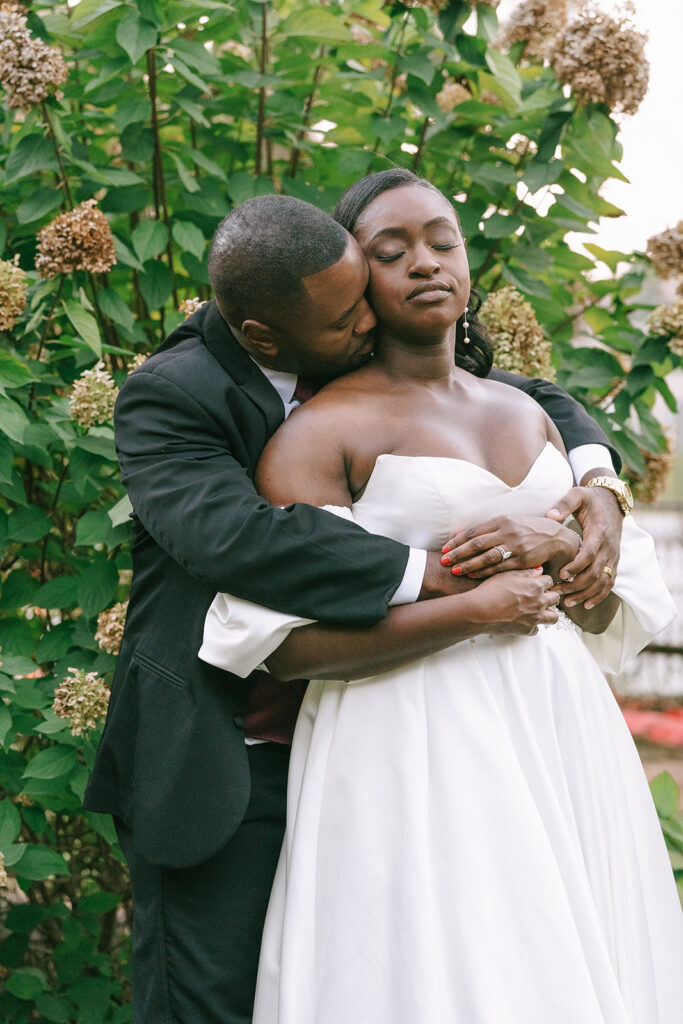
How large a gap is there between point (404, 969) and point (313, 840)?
0.25m

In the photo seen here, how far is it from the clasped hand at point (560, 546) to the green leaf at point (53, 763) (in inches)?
43.9

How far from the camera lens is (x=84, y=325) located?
2227 mm

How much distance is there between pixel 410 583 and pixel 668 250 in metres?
1.56

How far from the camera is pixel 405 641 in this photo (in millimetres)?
1598

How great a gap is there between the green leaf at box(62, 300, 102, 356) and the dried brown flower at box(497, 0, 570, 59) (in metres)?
1.45

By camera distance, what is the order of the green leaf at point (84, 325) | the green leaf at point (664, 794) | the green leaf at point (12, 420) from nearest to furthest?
the green leaf at point (12, 420) < the green leaf at point (84, 325) < the green leaf at point (664, 794)

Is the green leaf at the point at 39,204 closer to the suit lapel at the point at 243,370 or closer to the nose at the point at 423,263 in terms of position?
the suit lapel at the point at 243,370

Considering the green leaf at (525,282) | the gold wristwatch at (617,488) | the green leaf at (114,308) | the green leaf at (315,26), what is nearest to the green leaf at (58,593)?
the green leaf at (114,308)

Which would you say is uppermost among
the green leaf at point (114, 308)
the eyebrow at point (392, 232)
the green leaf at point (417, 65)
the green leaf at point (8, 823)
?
the green leaf at point (417, 65)

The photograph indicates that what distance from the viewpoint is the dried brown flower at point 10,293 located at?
2209 millimetres

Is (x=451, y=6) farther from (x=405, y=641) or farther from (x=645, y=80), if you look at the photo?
(x=405, y=641)

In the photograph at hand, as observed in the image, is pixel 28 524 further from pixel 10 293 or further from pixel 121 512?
pixel 10 293

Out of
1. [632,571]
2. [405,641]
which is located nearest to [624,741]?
[632,571]

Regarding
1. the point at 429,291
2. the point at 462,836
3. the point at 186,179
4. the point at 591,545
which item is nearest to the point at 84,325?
the point at 186,179
